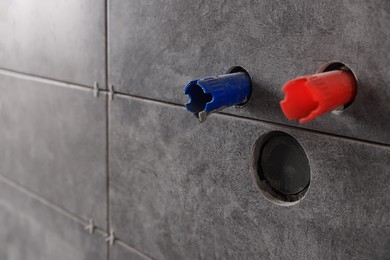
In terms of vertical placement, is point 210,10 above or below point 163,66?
above

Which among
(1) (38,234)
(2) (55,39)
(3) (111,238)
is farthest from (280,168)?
(1) (38,234)

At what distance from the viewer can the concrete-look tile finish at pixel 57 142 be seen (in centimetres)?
129

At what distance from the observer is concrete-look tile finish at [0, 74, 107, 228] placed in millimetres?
1287

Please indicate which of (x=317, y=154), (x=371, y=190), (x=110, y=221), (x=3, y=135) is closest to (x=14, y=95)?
(x=3, y=135)

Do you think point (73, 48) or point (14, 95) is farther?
point (14, 95)

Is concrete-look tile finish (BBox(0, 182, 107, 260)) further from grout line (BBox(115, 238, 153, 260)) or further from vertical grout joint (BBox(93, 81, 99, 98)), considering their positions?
vertical grout joint (BBox(93, 81, 99, 98))

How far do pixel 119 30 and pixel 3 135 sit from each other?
0.83 metres

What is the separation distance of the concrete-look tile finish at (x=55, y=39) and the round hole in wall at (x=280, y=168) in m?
0.53

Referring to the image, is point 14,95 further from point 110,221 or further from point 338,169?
point 338,169

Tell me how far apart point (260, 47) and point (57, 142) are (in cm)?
85

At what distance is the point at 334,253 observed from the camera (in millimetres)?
795

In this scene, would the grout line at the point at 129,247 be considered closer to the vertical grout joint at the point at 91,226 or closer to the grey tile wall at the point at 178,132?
the grey tile wall at the point at 178,132

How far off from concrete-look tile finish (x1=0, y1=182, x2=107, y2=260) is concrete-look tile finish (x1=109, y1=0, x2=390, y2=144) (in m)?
0.55

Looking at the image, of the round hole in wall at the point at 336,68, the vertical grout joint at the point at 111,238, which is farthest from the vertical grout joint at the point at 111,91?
the round hole in wall at the point at 336,68
